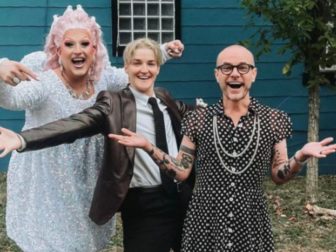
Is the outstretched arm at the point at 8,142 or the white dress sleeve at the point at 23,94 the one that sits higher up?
the white dress sleeve at the point at 23,94

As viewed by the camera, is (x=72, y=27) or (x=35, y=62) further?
(x=35, y=62)

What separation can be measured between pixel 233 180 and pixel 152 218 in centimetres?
52

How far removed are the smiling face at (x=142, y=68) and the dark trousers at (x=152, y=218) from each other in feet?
1.71

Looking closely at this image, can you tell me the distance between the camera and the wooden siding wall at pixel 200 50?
809 cm

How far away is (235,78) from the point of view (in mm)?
3027

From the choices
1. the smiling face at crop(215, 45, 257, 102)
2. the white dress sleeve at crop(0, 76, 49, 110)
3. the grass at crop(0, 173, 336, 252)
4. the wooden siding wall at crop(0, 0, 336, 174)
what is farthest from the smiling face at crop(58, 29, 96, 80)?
the wooden siding wall at crop(0, 0, 336, 174)

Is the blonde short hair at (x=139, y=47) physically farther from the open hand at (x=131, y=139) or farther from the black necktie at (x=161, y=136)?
the open hand at (x=131, y=139)

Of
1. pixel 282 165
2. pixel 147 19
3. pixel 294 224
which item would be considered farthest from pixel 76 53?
pixel 147 19

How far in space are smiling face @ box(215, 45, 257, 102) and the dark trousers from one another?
62cm

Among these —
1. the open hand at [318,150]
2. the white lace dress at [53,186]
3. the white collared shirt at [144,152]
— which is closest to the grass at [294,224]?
the white lace dress at [53,186]

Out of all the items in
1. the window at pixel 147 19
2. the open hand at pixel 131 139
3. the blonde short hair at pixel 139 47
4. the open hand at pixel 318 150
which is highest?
A: the window at pixel 147 19

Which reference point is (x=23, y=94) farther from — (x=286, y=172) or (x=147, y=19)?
(x=147, y=19)

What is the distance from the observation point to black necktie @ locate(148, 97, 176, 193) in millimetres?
3307

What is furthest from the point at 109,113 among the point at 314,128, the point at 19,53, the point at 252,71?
the point at 19,53
